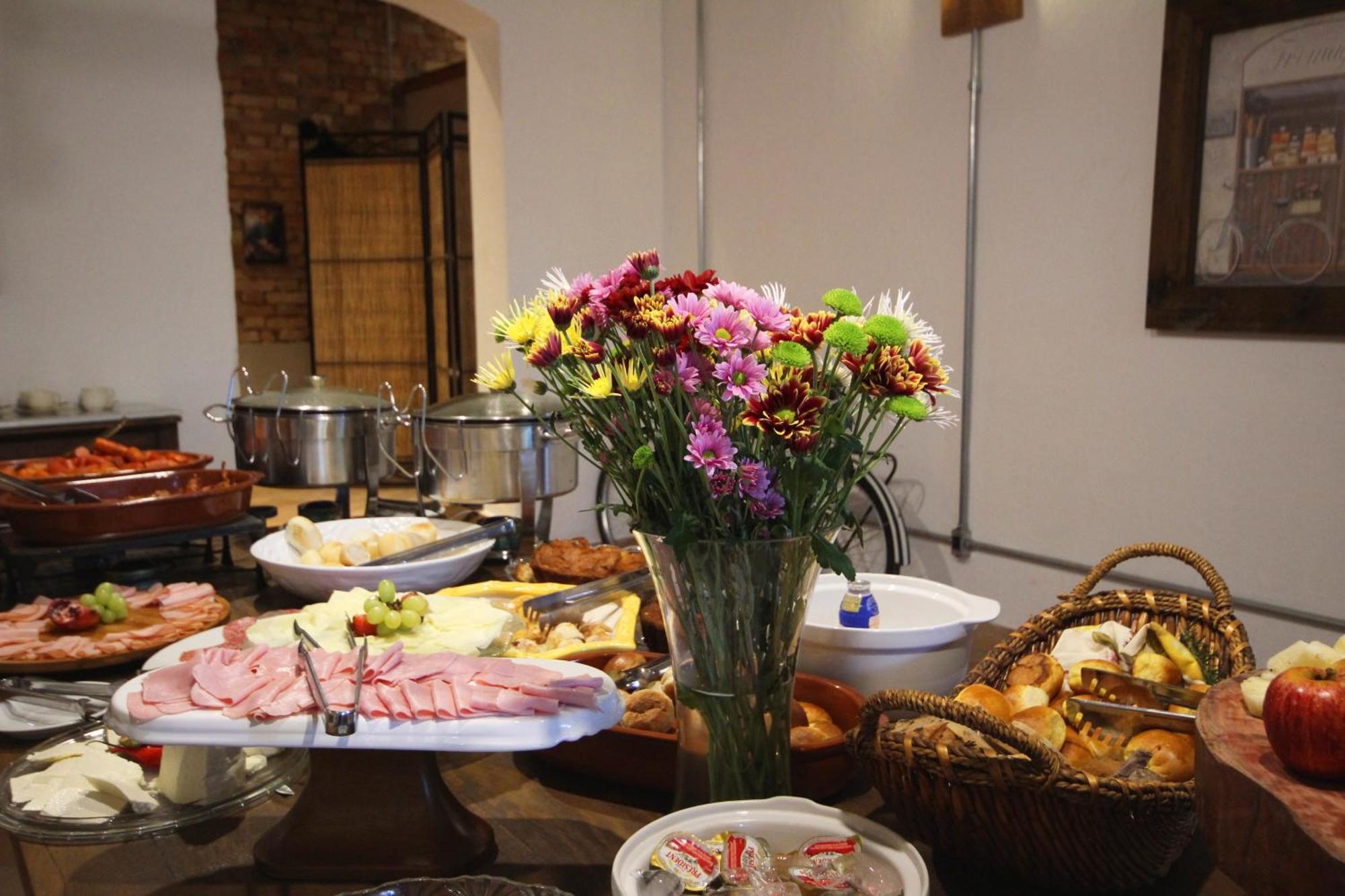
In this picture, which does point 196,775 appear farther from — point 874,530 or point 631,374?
point 874,530

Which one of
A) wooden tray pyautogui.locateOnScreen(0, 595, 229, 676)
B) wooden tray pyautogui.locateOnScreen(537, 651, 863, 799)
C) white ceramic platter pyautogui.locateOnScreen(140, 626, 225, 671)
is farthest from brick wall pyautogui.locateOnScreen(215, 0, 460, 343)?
wooden tray pyautogui.locateOnScreen(537, 651, 863, 799)

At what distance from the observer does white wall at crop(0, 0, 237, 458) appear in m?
4.04

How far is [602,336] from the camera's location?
2.89ft

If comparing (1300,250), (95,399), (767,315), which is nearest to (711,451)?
(767,315)

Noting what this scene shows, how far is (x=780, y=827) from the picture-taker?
34.0 inches

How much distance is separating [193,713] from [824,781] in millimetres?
576

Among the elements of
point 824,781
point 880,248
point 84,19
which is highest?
point 84,19

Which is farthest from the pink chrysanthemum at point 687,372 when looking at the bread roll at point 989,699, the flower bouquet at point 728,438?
the bread roll at point 989,699

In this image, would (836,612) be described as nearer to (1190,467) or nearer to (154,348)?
(1190,467)

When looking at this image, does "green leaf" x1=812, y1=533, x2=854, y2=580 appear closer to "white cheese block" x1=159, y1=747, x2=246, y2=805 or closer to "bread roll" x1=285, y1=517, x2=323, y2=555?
"white cheese block" x1=159, y1=747, x2=246, y2=805

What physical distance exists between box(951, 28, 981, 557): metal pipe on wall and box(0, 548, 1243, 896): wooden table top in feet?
8.45

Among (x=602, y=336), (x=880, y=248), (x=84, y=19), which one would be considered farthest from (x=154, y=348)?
(x=602, y=336)

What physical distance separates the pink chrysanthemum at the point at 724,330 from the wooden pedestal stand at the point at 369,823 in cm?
46

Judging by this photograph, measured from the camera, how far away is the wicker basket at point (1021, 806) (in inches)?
31.6
